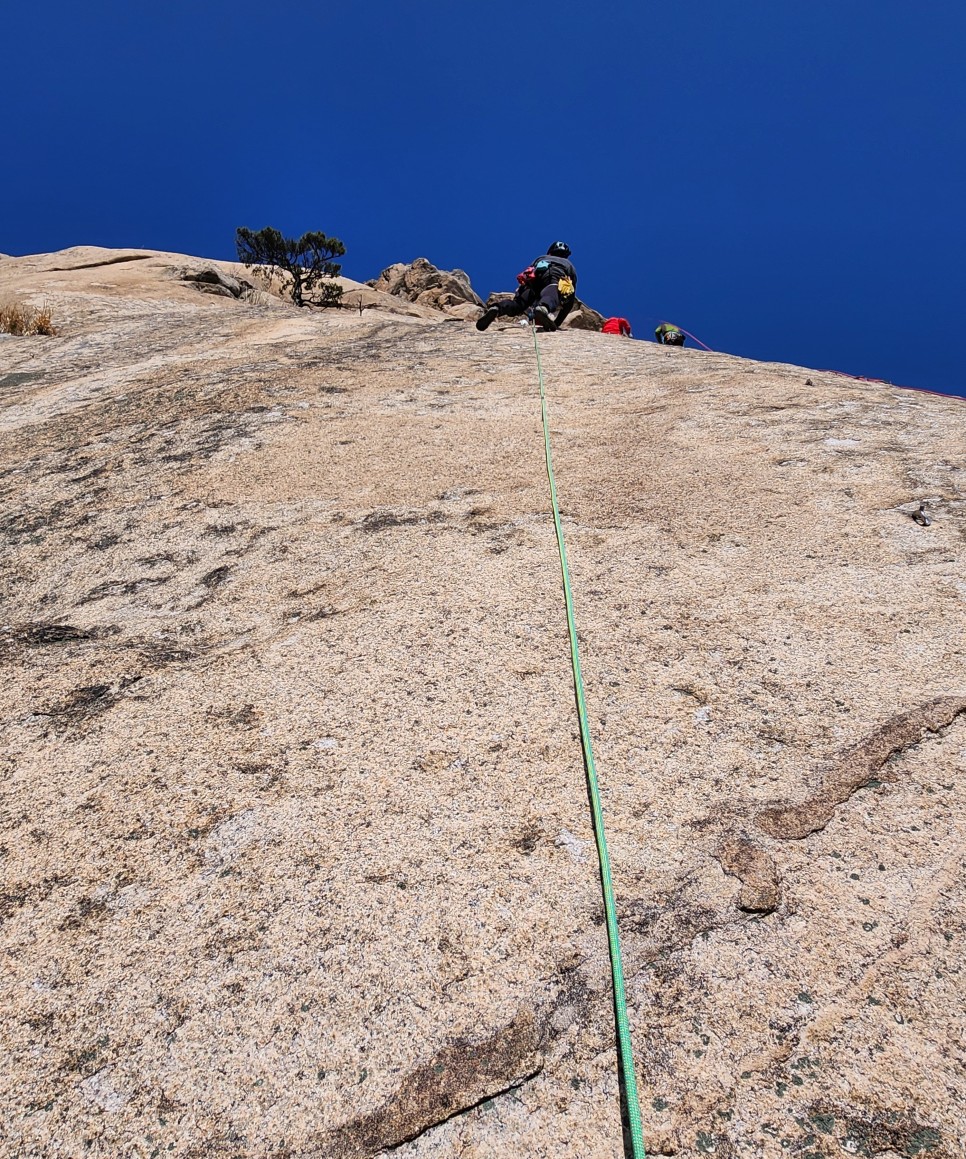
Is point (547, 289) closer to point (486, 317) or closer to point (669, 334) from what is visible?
point (486, 317)

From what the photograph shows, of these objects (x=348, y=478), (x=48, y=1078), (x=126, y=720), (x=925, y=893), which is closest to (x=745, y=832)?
(x=925, y=893)

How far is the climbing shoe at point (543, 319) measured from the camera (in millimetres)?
6051

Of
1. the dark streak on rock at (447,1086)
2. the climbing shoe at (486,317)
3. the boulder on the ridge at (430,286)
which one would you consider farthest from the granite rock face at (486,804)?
the boulder on the ridge at (430,286)

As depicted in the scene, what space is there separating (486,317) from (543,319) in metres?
0.51

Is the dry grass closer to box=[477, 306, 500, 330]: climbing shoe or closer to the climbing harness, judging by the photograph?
box=[477, 306, 500, 330]: climbing shoe

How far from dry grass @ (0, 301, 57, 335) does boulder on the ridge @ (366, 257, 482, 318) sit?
1541 cm

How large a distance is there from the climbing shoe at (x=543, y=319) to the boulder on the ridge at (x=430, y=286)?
15235 millimetres

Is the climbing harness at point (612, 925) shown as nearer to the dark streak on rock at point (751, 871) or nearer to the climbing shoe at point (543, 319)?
the dark streak on rock at point (751, 871)

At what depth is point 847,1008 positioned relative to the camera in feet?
3.75

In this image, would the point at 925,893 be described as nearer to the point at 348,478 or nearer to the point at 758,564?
the point at 758,564

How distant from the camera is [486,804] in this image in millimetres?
1549

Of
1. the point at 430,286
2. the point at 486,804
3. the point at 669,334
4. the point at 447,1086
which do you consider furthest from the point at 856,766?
the point at 430,286

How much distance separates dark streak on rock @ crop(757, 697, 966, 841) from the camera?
1.44 m

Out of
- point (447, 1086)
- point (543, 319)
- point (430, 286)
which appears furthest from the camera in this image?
point (430, 286)
